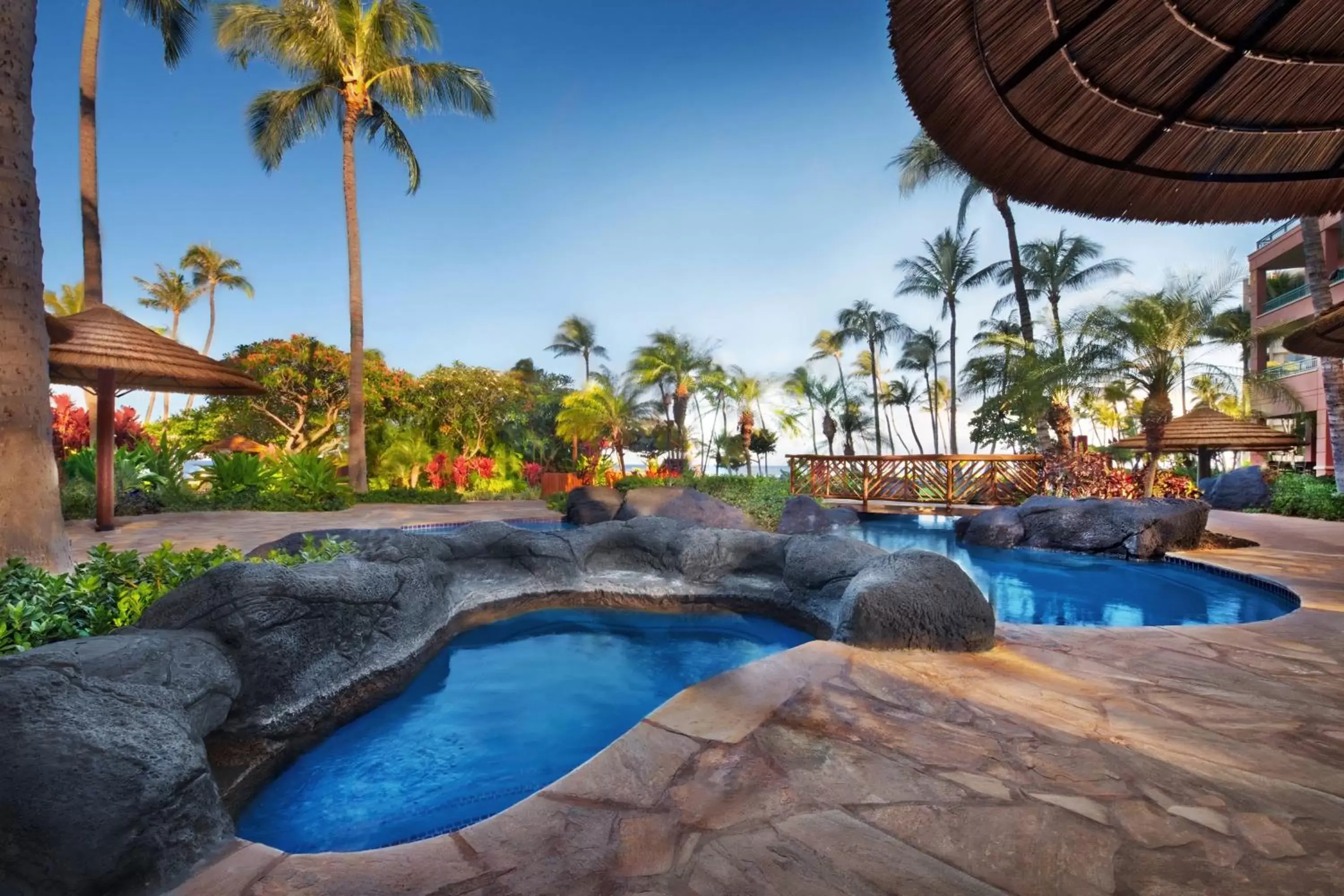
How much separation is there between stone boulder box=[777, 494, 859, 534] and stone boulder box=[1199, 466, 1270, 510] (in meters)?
10.2

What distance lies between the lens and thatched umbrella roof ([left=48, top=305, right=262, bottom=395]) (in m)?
7.33

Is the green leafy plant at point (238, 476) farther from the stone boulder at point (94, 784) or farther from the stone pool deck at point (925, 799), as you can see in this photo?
the stone pool deck at point (925, 799)

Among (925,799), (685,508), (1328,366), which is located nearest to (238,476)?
(685,508)

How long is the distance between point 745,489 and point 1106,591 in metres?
8.06

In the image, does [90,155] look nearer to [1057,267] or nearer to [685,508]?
[685,508]

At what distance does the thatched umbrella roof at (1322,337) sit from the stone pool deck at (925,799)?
4.79 meters

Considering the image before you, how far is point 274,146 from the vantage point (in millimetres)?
14461

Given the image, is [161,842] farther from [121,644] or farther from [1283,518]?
[1283,518]

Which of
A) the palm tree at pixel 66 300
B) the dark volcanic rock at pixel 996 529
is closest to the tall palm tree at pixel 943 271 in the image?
the dark volcanic rock at pixel 996 529

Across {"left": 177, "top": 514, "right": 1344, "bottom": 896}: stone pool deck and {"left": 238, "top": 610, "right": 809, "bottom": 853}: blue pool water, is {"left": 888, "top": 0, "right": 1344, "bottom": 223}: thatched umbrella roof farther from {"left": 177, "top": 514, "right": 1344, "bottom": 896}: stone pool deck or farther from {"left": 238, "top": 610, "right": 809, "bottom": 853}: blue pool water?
{"left": 238, "top": 610, "right": 809, "bottom": 853}: blue pool water

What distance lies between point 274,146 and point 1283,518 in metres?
24.3

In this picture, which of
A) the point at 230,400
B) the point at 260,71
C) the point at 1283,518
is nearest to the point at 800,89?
the point at 1283,518

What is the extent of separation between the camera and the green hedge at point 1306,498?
36.9 feet

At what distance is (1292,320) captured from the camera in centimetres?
1892
